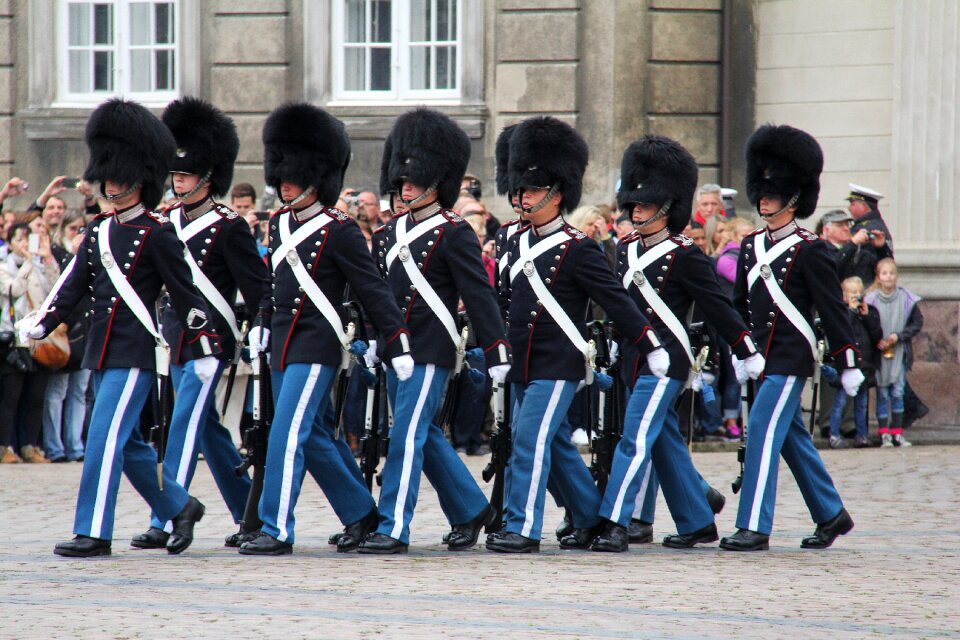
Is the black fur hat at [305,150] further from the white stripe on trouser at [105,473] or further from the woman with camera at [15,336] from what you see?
the woman with camera at [15,336]

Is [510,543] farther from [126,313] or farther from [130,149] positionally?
[130,149]

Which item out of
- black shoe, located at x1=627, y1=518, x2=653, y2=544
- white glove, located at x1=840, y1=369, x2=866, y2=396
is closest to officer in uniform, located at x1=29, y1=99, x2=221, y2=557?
black shoe, located at x1=627, y1=518, x2=653, y2=544

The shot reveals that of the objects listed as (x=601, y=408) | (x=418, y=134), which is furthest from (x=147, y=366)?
(x=601, y=408)

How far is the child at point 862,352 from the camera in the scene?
13.6 meters

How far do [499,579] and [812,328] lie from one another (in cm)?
218

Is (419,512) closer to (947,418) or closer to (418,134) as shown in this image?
(418,134)

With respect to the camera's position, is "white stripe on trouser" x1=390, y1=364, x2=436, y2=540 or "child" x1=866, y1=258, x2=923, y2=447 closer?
"white stripe on trouser" x1=390, y1=364, x2=436, y2=540

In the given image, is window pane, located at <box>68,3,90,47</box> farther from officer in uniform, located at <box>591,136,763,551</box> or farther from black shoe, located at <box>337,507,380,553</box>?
black shoe, located at <box>337,507,380,553</box>

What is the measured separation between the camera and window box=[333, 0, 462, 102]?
1628 cm

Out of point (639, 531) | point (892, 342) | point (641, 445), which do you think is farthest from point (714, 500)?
point (892, 342)

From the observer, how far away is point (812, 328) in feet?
Answer: 27.5

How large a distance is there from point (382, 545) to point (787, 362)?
6.52ft

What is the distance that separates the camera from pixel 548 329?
806cm

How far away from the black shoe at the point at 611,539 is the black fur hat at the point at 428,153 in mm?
1574
